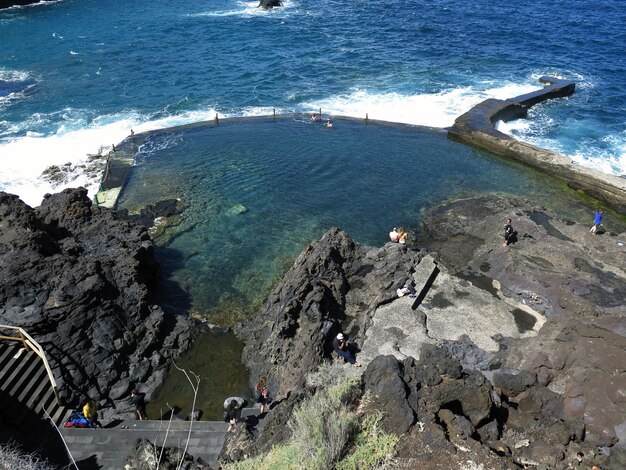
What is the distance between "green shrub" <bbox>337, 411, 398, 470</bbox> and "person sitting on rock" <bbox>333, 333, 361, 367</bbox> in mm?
4699

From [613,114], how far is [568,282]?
30.7 metres

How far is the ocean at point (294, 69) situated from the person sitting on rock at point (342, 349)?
75.6 ft

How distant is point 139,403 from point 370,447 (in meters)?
10.1

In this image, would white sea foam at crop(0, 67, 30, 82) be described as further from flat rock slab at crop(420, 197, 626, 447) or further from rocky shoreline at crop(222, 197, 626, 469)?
flat rock slab at crop(420, 197, 626, 447)

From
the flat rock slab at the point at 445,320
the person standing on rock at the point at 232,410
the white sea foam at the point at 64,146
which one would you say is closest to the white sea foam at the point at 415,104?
the white sea foam at the point at 64,146

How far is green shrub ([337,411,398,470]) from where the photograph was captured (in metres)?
11.2

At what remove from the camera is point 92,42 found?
64.3 m

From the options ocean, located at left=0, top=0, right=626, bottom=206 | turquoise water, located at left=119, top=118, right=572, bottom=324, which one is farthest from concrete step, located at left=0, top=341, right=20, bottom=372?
ocean, located at left=0, top=0, right=626, bottom=206

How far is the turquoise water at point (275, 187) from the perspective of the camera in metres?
25.0

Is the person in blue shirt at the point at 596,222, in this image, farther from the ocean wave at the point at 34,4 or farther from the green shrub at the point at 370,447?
the ocean wave at the point at 34,4

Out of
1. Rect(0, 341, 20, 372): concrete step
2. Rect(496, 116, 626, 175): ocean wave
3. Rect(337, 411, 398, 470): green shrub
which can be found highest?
Rect(337, 411, 398, 470): green shrub

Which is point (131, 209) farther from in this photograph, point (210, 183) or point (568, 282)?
point (568, 282)

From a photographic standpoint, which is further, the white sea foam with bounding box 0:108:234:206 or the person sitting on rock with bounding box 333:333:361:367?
the white sea foam with bounding box 0:108:234:206

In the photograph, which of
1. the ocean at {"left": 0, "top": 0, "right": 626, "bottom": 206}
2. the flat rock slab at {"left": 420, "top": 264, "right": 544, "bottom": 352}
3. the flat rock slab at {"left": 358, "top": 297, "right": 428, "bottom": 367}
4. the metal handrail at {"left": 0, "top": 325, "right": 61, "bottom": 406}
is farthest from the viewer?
the ocean at {"left": 0, "top": 0, "right": 626, "bottom": 206}
